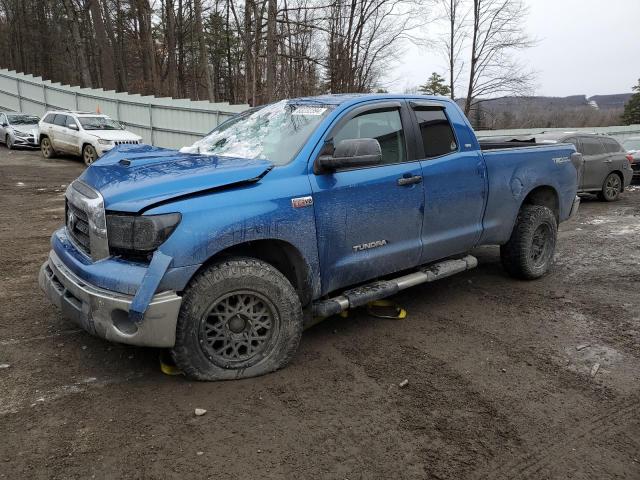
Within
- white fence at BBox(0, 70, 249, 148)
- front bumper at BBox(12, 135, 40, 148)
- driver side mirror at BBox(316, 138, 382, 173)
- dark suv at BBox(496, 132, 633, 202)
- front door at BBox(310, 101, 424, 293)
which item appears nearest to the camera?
driver side mirror at BBox(316, 138, 382, 173)

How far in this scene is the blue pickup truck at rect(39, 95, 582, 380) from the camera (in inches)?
121

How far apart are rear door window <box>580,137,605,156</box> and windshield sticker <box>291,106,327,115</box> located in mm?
10443

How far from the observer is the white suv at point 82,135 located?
15734mm

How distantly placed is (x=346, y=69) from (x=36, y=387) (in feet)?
77.3

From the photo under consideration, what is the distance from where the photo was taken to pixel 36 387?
129 inches

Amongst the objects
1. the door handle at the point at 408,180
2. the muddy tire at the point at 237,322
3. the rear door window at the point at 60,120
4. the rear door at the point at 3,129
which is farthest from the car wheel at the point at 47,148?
the muddy tire at the point at 237,322

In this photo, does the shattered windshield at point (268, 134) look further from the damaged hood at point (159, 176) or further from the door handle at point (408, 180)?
the door handle at point (408, 180)

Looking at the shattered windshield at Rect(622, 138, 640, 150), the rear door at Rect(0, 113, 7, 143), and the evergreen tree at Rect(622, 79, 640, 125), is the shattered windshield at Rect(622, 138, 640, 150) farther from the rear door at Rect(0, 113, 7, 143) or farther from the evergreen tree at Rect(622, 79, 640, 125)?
the evergreen tree at Rect(622, 79, 640, 125)

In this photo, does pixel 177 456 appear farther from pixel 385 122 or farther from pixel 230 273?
pixel 385 122

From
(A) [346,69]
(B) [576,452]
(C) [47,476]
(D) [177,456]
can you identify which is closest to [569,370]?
(B) [576,452]

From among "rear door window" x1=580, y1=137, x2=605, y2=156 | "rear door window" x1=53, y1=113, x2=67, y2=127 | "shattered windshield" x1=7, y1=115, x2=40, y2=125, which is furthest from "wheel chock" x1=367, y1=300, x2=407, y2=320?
"shattered windshield" x1=7, y1=115, x2=40, y2=125

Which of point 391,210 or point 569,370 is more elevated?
point 391,210

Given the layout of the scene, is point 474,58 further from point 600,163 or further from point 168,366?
point 168,366

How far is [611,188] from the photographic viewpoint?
42.2 feet
